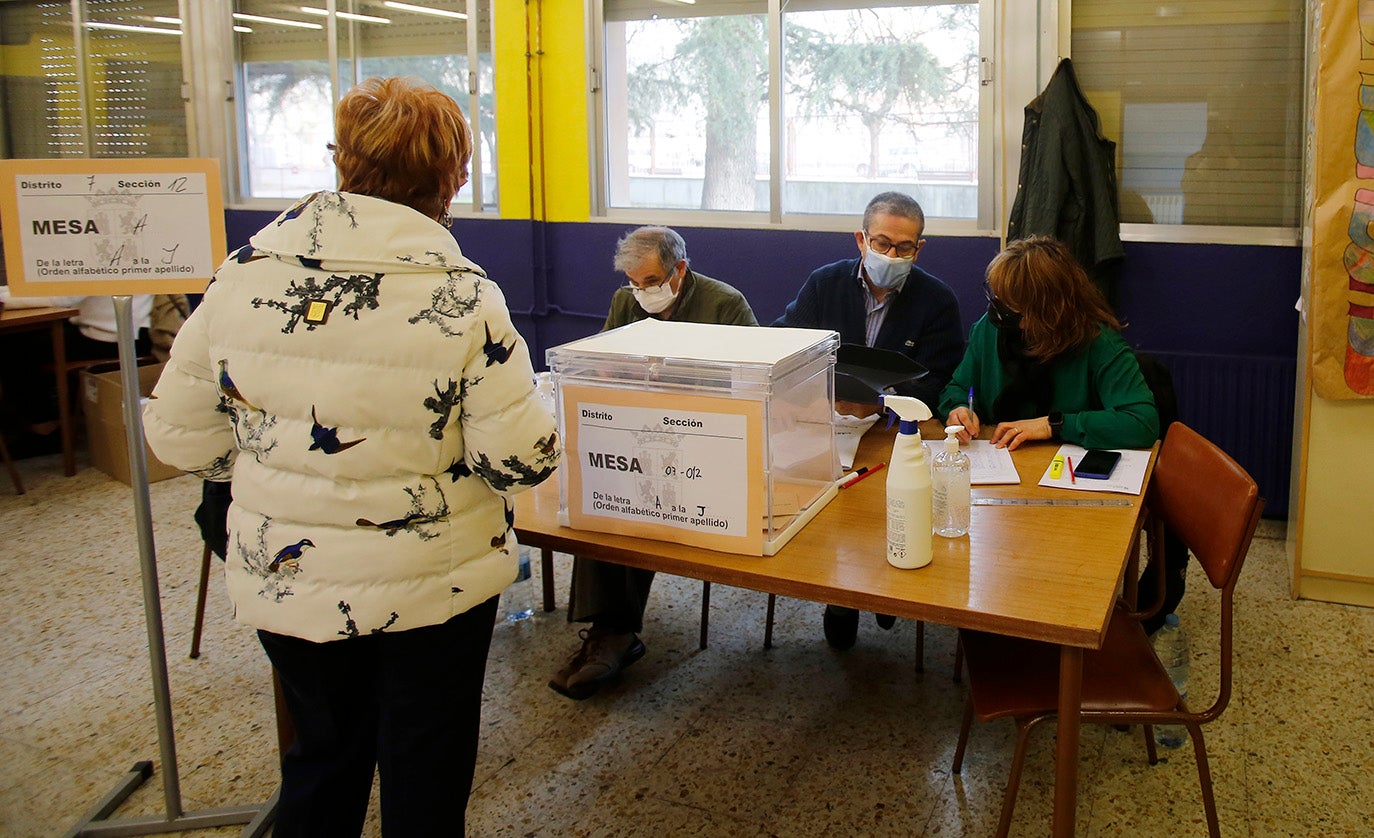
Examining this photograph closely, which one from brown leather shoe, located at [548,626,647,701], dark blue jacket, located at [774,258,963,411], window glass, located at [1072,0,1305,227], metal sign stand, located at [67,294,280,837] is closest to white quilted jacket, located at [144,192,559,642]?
metal sign stand, located at [67,294,280,837]

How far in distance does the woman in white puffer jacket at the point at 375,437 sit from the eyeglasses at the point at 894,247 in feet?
4.94

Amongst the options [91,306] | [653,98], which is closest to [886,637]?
[653,98]

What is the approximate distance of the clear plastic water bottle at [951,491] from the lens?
1.79 metres

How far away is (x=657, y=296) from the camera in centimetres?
302

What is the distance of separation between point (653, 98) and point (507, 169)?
762 mm

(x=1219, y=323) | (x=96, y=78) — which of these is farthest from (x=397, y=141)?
(x=96, y=78)

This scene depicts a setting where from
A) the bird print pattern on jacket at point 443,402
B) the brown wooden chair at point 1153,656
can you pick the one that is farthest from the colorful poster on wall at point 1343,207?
the bird print pattern on jacket at point 443,402

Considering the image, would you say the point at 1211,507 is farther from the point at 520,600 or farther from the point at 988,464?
the point at 520,600

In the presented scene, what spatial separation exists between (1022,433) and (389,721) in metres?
1.40

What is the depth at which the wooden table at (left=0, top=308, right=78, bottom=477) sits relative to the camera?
14.9 ft

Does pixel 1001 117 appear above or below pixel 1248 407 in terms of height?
above

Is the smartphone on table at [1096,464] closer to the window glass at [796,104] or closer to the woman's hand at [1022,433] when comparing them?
the woman's hand at [1022,433]

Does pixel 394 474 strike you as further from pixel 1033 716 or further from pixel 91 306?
pixel 91 306

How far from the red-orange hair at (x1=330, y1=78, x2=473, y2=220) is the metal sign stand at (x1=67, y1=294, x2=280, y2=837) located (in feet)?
2.79
